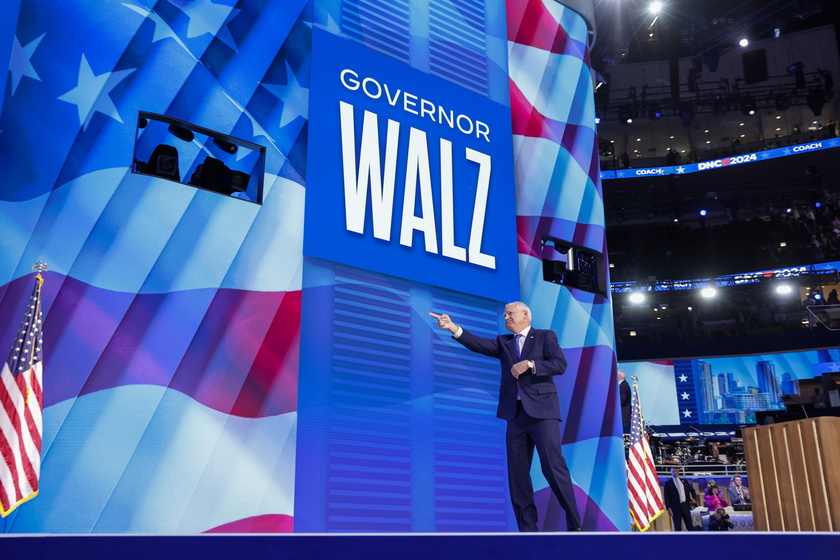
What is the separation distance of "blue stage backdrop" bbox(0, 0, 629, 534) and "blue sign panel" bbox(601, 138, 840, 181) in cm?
1770

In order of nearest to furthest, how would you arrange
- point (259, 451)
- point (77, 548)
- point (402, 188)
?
point (77, 548) → point (259, 451) → point (402, 188)

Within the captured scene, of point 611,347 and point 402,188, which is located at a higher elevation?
point 402,188

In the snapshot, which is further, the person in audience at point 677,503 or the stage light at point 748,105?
the stage light at point 748,105

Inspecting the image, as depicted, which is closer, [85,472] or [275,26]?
[85,472]

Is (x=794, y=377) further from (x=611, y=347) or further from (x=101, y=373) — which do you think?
(x=101, y=373)

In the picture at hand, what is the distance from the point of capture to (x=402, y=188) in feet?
20.7

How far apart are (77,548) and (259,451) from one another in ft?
10.6

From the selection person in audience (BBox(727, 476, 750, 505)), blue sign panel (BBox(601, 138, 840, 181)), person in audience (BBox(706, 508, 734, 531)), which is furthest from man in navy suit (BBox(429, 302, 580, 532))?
blue sign panel (BBox(601, 138, 840, 181))

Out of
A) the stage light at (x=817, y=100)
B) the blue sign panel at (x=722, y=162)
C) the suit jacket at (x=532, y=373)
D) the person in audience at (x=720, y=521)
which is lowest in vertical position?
the person in audience at (x=720, y=521)

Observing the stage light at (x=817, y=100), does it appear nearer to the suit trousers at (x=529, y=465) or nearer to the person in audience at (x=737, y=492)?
the person in audience at (x=737, y=492)

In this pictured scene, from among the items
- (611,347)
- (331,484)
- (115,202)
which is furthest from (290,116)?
(611,347)

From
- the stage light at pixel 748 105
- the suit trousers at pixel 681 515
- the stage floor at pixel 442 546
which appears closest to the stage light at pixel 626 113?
the stage light at pixel 748 105

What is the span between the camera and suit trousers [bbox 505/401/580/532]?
4.54 metres

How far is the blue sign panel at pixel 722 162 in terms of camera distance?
74.0ft
